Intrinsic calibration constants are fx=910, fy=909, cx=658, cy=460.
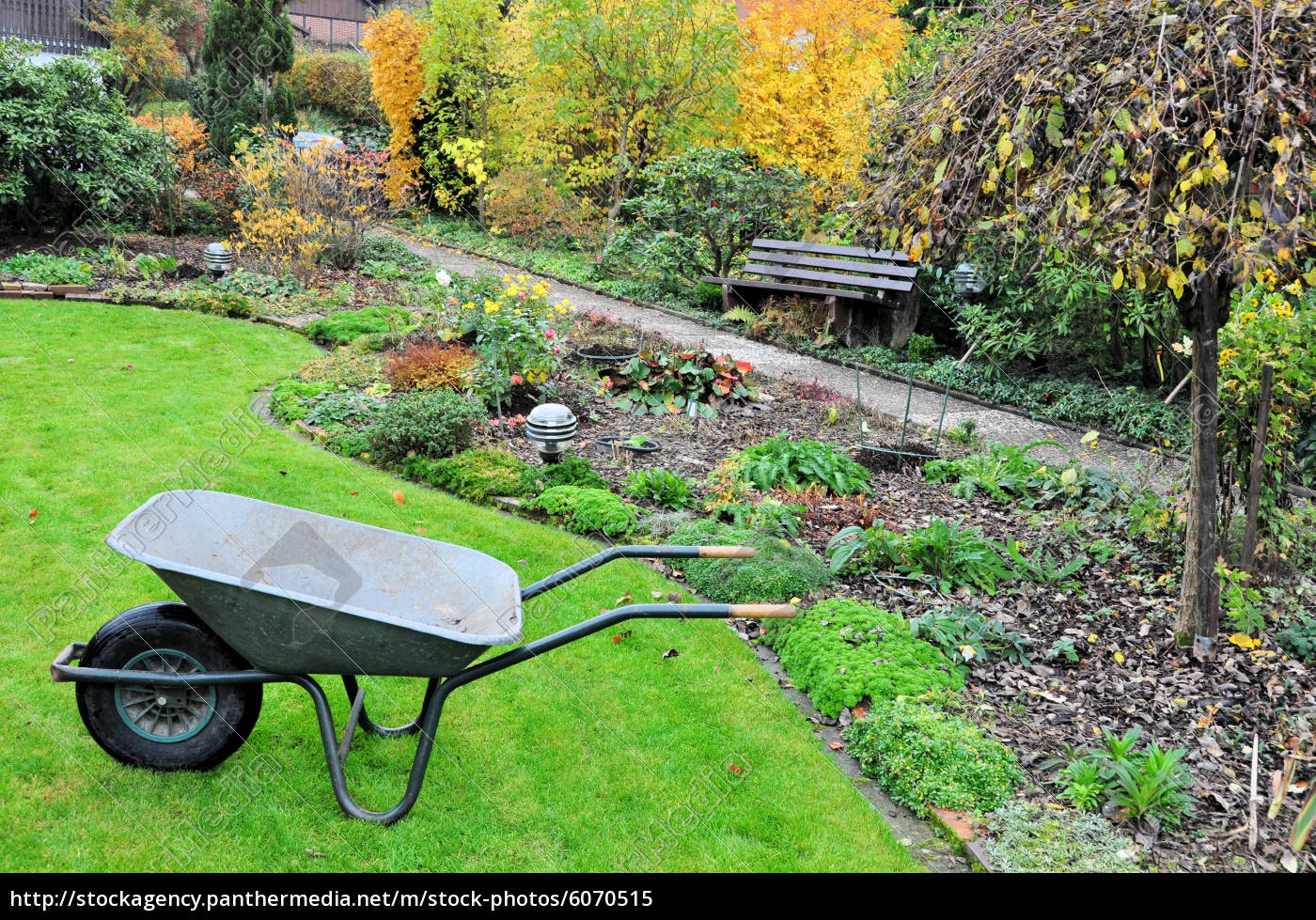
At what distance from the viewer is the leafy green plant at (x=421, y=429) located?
226 inches

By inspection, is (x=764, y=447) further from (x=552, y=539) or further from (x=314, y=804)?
(x=314, y=804)

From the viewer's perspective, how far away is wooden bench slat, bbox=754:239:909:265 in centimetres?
983

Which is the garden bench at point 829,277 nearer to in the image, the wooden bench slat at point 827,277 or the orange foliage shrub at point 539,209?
the wooden bench slat at point 827,277

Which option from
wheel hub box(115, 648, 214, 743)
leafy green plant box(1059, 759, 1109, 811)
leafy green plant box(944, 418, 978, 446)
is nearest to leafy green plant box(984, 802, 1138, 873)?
leafy green plant box(1059, 759, 1109, 811)

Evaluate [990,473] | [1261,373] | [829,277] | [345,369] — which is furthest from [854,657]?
[829,277]

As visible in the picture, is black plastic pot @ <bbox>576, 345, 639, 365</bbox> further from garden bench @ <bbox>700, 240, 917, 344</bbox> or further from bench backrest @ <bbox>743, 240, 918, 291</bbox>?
bench backrest @ <bbox>743, 240, 918, 291</bbox>

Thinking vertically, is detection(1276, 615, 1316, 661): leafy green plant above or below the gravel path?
below

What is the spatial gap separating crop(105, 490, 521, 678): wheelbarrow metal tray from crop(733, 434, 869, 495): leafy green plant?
260 cm

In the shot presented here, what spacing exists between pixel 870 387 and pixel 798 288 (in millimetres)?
1916

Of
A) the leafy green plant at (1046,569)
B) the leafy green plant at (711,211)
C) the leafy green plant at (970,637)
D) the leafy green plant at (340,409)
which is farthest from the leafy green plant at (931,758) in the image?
the leafy green plant at (711,211)

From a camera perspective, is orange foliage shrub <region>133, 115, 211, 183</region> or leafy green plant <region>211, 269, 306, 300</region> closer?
leafy green plant <region>211, 269, 306, 300</region>

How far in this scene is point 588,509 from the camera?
16.4 feet

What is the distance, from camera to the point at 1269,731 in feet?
11.3

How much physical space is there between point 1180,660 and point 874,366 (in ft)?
18.0
